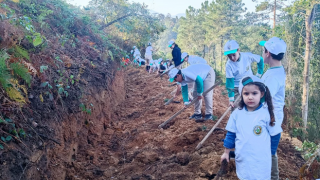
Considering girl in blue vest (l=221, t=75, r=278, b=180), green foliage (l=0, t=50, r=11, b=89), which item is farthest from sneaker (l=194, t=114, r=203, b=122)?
green foliage (l=0, t=50, r=11, b=89)

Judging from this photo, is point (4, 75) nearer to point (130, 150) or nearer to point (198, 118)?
point (130, 150)

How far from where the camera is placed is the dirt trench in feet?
11.5

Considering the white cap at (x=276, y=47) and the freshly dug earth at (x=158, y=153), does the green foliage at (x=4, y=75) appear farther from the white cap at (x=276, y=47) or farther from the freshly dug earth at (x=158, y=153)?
the white cap at (x=276, y=47)

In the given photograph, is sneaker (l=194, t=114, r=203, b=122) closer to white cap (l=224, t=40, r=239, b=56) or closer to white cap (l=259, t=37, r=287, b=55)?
white cap (l=224, t=40, r=239, b=56)

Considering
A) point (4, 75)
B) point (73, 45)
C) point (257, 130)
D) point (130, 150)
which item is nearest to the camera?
point (257, 130)

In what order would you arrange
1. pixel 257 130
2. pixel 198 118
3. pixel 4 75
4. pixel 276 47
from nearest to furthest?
1. pixel 257 130
2. pixel 276 47
3. pixel 4 75
4. pixel 198 118

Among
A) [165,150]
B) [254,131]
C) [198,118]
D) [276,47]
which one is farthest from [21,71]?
[198,118]

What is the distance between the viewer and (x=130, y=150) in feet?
16.4

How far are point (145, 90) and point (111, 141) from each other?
5736mm

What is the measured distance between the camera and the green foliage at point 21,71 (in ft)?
10.7

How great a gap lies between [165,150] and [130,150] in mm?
798

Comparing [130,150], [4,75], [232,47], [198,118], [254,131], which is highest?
[232,47]

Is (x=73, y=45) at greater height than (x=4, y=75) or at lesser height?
greater

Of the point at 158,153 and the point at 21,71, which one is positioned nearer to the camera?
the point at 21,71
